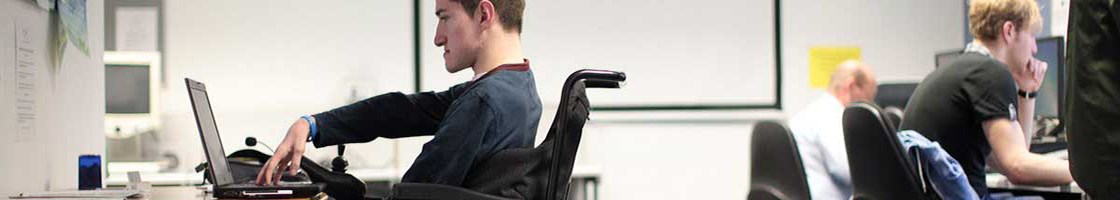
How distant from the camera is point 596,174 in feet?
16.6

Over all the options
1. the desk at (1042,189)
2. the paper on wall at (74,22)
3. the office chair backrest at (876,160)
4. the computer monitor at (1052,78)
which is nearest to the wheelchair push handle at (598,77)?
the office chair backrest at (876,160)

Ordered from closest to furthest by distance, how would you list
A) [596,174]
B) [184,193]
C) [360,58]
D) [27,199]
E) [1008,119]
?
[27,199]
[184,193]
[1008,119]
[596,174]
[360,58]

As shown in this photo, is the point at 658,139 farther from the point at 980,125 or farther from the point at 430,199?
the point at 430,199

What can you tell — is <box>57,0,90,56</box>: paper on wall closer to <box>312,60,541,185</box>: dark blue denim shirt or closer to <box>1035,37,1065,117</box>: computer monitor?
<box>312,60,541,185</box>: dark blue denim shirt

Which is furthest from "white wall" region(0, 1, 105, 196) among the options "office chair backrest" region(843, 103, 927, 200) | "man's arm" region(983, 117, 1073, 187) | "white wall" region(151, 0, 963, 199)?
"white wall" region(151, 0, 963, 199)

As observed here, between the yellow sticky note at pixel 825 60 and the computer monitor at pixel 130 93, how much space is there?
2.90m

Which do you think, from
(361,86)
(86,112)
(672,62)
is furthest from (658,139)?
(86,112)

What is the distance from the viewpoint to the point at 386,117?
2.15 m

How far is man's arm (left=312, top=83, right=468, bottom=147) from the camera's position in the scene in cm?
212

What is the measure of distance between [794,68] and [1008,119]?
119 inches

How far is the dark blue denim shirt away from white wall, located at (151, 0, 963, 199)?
10.4 feet

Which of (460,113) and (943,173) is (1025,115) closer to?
(943,173)

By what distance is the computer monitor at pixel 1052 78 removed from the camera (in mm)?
3871

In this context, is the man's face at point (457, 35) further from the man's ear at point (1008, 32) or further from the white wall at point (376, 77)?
the white wall at point (376, 77)
